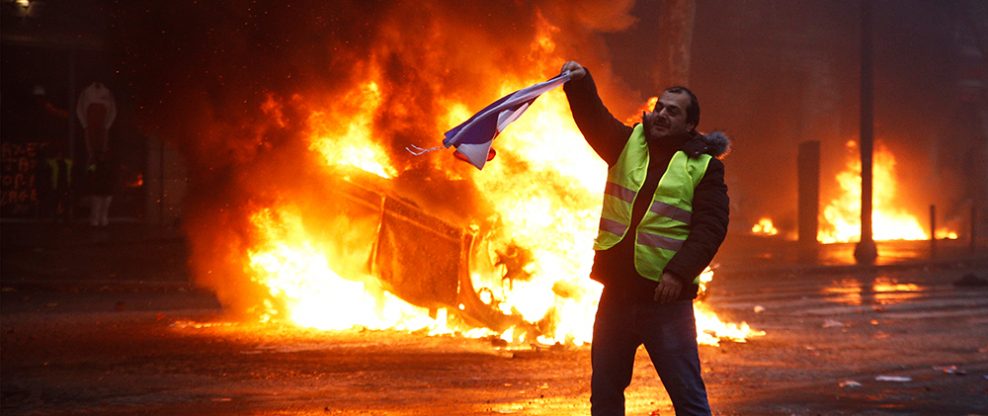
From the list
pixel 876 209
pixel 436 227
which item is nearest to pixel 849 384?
pixel 436 227

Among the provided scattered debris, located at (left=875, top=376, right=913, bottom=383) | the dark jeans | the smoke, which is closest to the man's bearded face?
the dark jeans

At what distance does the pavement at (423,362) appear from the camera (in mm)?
6684

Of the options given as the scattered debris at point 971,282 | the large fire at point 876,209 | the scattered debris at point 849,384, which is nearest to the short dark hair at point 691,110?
the scattered debris at point 849,384

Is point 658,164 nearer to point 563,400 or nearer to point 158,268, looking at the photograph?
point 563,400

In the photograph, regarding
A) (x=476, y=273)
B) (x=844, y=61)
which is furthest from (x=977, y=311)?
(x=844, y=61)

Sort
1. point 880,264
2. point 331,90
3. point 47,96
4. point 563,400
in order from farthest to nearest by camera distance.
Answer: point 47,96
point 880,264
point 331,90
point 563,400

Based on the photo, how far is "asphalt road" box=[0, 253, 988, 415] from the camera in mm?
6648

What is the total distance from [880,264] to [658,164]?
15.2 m

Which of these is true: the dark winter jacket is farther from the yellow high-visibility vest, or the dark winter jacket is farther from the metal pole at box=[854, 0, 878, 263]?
the metal pole at box=[854, 0, 878, 263]

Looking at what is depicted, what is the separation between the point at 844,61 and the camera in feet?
94.8

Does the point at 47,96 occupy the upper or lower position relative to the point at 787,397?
upper

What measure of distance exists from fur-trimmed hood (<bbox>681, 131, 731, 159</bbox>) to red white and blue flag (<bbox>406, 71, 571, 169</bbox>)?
0.69 m

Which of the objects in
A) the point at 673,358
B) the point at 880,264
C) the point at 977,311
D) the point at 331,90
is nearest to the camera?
the point at 673,358

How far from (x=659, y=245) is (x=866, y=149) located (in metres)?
15.9
